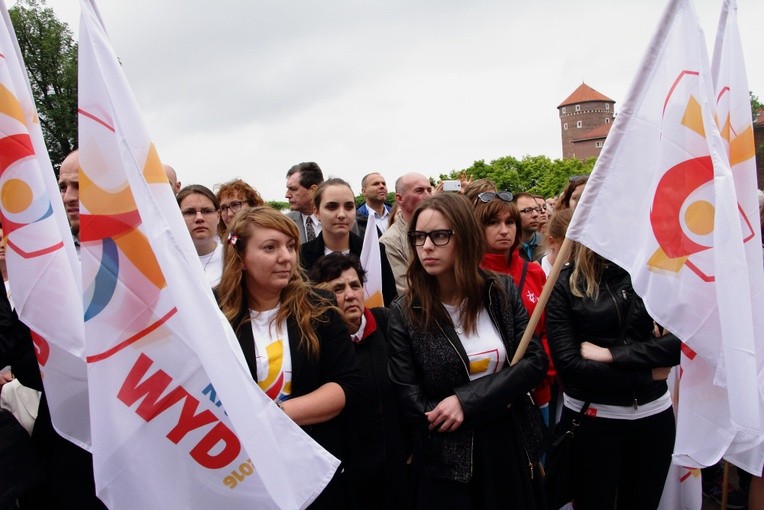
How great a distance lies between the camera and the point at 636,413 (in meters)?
3.00

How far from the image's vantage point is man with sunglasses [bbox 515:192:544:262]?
17.2 feet

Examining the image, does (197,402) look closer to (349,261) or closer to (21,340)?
(21,340)

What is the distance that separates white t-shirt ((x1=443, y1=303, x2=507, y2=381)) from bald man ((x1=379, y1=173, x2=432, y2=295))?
5.23 feet

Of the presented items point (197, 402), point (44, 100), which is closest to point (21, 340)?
point (197, 402)

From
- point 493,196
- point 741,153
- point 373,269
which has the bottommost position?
point 373,269

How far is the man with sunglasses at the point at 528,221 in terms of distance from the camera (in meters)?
5.24

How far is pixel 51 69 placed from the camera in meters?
32.8

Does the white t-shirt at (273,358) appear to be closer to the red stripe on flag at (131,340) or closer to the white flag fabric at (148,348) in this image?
the white flag fabric at (148,348)

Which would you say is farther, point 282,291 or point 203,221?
point 203,221

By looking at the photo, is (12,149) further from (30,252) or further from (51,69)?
(51,69)

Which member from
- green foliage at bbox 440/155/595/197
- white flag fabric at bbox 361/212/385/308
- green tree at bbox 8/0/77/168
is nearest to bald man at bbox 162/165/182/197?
white flag fabric at bbox 361/212/385/308

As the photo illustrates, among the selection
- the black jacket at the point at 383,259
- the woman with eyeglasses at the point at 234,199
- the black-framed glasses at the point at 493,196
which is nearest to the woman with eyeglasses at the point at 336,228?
the black jacket at the point at 383,259

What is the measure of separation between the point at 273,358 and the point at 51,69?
37.0 meters

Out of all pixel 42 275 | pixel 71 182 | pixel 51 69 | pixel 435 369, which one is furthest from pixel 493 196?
pixel 51 69
